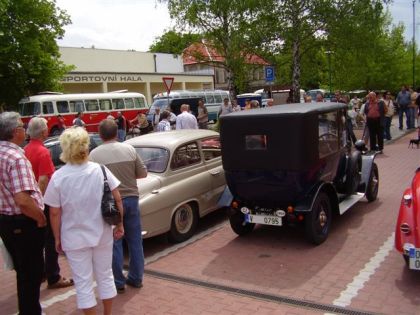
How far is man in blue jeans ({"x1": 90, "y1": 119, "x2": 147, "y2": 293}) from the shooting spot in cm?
466

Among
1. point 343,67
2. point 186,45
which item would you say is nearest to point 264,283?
point 343,67

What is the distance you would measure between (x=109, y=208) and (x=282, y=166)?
2.71 m

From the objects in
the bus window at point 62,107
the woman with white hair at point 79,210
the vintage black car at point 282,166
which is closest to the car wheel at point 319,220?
the vintage black car at point 282,166

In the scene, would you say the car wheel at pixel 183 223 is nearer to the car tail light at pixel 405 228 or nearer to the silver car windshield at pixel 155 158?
the silver car windshield at pixel 155 158

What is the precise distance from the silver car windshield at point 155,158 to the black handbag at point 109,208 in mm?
2878

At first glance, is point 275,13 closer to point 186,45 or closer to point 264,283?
point 186,45

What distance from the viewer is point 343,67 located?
24266 mm

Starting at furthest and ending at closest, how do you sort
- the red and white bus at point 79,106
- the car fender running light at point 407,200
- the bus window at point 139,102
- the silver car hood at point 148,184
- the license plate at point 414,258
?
the bus window at point 139,102 → the red and white bus at point 79,106 → the silver car hood at point 148,184 → the car fender running light at point 407,200 → the license plate at point 414,258

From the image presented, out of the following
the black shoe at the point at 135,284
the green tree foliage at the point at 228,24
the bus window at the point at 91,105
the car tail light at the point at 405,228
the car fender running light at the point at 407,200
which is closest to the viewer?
the car tail light at the point at 405,228

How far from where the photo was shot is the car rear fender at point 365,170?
7398 mm

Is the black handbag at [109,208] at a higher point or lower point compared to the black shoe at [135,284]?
higher

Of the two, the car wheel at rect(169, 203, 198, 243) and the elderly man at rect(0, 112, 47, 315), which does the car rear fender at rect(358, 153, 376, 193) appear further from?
the elderly man at rect(0, 112, 47, 315)

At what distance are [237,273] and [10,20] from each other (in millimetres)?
22257

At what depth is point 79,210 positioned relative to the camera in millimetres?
3559
